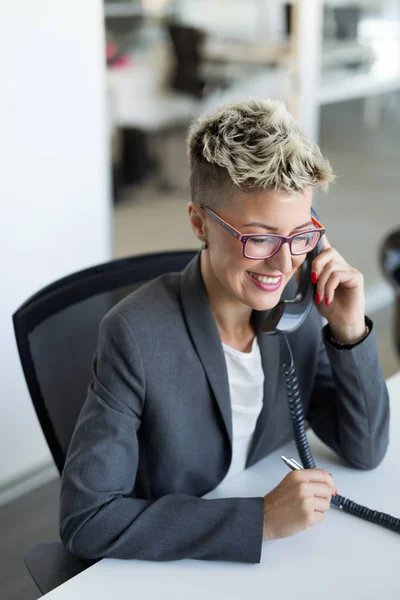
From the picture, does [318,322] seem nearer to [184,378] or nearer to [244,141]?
[184,378]

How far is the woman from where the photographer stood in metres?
1.09

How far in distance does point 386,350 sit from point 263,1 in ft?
5.37

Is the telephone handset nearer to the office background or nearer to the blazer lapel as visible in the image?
the blazer lapel

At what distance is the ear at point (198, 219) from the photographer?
1213 millimetres

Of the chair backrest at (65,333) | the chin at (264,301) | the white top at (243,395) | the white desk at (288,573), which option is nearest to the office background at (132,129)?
the chin at (264,301)

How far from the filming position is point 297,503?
108cm

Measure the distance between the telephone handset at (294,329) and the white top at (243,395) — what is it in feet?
0.19

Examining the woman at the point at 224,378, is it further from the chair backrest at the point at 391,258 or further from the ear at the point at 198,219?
the chair backrest at the point at 391,258

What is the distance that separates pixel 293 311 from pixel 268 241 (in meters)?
0.20

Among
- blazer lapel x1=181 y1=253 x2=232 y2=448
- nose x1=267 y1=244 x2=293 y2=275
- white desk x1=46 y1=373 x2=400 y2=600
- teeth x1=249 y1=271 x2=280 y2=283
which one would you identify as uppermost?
nose x1=267 y1=244 x2=293 y2=275

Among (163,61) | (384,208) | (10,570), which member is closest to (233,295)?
(10,570)

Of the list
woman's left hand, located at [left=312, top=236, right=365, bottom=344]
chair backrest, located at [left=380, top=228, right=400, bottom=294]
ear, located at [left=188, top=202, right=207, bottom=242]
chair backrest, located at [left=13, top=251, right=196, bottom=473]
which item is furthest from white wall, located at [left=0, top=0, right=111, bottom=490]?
woman's left hand, located at [left=312, top=236, right=365, bottom=344]

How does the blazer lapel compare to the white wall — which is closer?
the blazer lapel

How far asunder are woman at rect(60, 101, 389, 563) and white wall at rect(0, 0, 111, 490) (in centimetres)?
104
